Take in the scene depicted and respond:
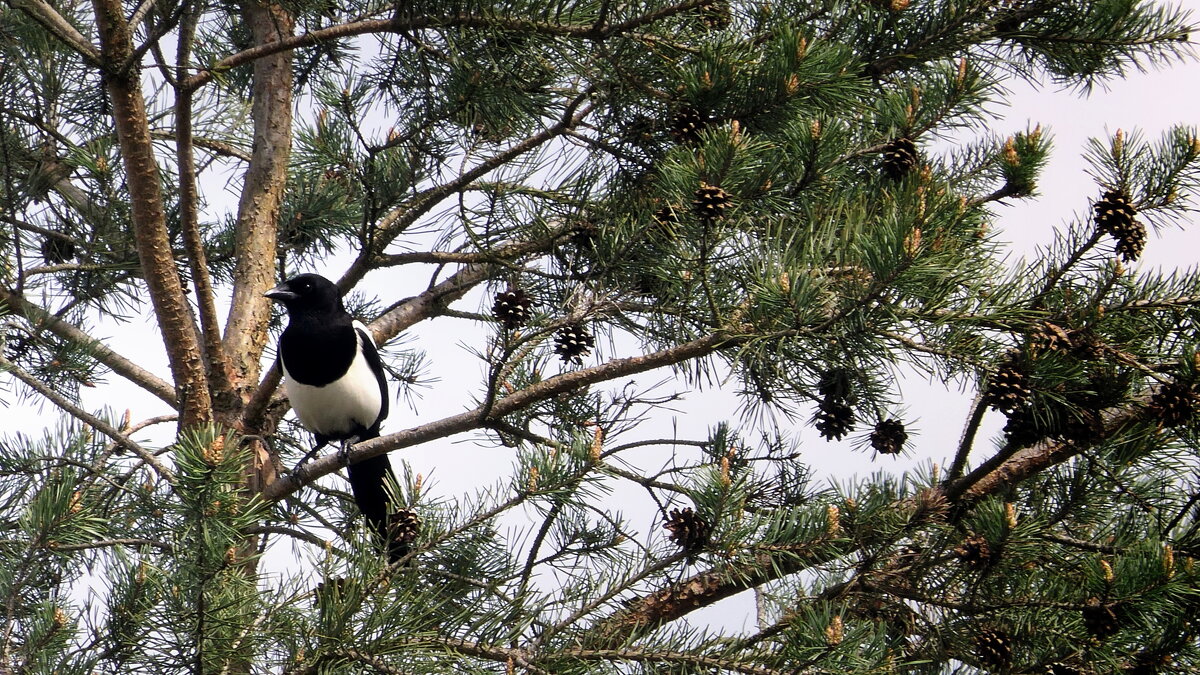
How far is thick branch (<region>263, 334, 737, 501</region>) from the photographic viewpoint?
1800 mm

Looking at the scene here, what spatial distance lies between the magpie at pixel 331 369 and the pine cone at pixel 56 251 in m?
0.51

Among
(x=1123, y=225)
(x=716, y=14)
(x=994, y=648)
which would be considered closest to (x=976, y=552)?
(x=994, y=648)

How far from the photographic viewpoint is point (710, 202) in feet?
5.47

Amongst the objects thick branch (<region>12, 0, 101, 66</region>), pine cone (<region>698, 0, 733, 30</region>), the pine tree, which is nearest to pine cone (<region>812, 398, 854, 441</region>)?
the pine tree

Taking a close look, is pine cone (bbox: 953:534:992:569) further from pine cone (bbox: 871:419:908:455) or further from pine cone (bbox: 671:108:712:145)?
pine cone (bbox: 671:108:712:145)

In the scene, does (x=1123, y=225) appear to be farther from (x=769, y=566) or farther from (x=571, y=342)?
(x=571, y=342)

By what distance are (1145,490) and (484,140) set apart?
4.93ft

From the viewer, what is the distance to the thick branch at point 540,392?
5.90ft

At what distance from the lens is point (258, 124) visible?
2.81m

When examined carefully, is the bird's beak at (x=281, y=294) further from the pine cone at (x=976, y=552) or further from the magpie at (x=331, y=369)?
the pine cone at (x=976, y=552)

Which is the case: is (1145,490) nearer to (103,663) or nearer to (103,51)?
(103,663)

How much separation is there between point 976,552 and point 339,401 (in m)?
1.72

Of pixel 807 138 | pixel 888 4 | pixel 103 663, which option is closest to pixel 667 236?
pixel 807 138

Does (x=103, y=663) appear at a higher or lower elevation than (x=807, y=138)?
lower
